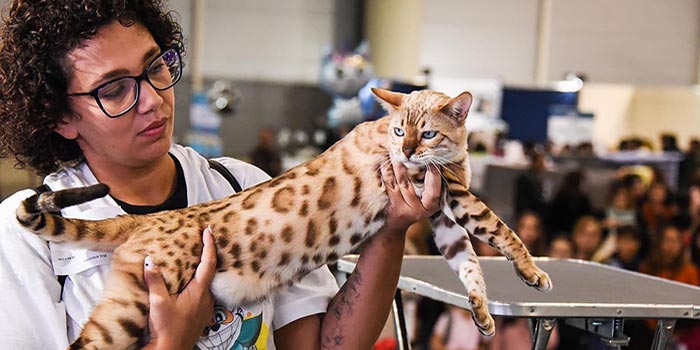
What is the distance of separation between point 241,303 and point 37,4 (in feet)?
1.86

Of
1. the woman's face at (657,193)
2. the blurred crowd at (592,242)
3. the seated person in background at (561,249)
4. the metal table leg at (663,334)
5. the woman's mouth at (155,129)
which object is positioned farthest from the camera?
the woman's face at (657,193)

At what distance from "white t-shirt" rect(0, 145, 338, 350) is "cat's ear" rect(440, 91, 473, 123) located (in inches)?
16.9

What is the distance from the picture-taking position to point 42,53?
57.7 inches

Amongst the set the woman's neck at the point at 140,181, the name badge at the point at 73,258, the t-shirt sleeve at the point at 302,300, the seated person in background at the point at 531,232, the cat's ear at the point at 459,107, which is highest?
the cat's ear at the point at 459,107

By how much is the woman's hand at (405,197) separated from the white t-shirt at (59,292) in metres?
0.25

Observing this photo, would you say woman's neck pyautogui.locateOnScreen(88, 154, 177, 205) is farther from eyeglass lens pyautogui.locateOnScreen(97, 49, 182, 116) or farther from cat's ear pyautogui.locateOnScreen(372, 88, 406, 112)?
cat's ear pyautogui.locateOnScreen(372, 88, 406, 112)

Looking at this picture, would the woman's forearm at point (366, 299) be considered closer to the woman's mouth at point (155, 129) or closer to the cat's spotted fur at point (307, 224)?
the cat's spotted fur at point (307, 224)

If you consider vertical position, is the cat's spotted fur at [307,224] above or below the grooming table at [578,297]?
above

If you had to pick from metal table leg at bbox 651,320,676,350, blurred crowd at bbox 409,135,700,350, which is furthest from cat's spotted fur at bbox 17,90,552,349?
blurred crowd at bbox 409,135,700,350

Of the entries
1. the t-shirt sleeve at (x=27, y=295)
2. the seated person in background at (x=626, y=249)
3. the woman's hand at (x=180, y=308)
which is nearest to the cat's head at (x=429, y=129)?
the woman's hand at (x=180, y=308)

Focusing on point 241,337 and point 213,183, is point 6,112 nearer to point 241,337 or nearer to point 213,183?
point 213,183

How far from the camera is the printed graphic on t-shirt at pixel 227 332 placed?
1.49 meters

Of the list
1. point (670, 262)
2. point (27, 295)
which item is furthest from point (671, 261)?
point (27, 295)

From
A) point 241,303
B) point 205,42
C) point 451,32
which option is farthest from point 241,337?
point 451,32
